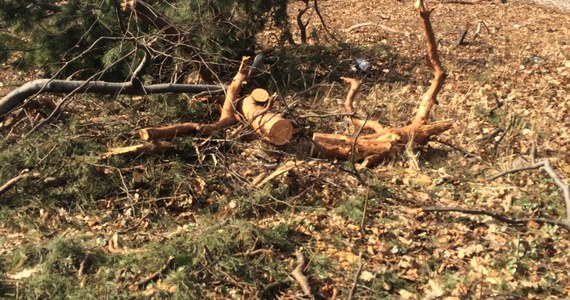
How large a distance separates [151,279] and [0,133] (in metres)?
2.58

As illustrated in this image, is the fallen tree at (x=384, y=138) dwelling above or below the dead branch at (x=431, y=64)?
below

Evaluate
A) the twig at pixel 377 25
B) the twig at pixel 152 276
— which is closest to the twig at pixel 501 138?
the twig at pixel 152 276

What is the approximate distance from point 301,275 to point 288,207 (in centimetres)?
86

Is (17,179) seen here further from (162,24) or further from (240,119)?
(162,24)

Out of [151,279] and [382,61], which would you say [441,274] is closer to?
[151,279]

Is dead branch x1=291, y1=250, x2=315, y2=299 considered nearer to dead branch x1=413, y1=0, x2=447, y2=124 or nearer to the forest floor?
the forest floor

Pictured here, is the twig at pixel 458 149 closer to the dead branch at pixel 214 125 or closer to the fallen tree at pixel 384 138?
the fallen tree at pixel 384 138

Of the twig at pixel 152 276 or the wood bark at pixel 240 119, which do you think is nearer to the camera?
the twig at pixel 152 276

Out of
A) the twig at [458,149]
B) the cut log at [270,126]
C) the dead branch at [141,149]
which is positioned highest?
the cut log at [270,126]

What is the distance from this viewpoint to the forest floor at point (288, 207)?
3.27 metres

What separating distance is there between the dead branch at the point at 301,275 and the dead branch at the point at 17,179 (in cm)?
212

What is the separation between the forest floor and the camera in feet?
10.7

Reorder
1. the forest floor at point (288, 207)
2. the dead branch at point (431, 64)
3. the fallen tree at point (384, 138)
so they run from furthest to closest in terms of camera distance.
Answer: the dead branch at point (431, 64), the fallen tree at point (384, 138), the forest floor at point (288, 207)

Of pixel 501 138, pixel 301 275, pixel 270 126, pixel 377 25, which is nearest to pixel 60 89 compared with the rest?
pixel 270 126
